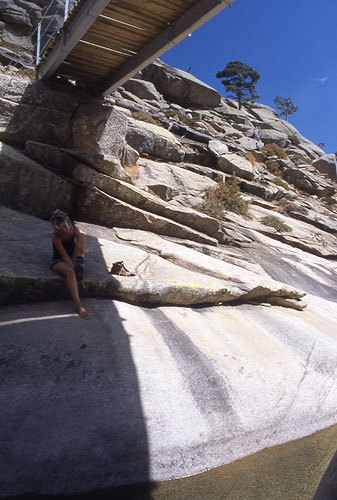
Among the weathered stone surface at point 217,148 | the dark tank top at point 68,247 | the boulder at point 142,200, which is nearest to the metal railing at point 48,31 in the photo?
the boulder at point 142,200

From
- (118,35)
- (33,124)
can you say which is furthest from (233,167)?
(118,35)

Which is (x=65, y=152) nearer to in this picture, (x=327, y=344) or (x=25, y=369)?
(x=25, y=369)

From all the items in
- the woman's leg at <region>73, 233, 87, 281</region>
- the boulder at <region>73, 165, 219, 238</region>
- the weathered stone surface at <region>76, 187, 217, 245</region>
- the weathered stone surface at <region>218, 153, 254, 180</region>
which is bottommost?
the woman's leg at <region>73, 233, 87, 281</region>

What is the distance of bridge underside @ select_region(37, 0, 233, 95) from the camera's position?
5.76m

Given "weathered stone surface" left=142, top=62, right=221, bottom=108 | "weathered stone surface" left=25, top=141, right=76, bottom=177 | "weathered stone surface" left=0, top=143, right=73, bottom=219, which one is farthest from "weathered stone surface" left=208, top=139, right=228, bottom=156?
"weathered stone surface" left=142, top=62, right=221, bottom=108

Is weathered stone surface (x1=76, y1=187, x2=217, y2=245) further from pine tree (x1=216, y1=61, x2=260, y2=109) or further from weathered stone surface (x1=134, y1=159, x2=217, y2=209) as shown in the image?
pine tree (x1=216, y1=61, x2=260, y2=109)

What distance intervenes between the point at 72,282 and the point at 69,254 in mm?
615

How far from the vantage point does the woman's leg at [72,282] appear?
4352mm

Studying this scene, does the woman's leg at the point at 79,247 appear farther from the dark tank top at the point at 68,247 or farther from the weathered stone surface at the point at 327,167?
the weathered stone surface at the point at 327,167

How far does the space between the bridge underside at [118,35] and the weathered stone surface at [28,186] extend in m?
2.86

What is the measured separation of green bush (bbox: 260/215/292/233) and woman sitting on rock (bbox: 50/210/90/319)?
10319 millimetres

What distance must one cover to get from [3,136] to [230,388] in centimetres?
889

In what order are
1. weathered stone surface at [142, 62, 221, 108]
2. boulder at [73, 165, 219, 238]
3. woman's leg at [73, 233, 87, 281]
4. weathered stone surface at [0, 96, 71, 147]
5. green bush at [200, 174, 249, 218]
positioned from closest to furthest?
woman's leg at [73, 233, 87, 281] < boulder at [73, 165, 219, 238] < weathered stone surface at [0, 96, 71, 147] < green bush at [200, 174, 249, 218] < weathered stone surface at [142, 62, 221, 108]

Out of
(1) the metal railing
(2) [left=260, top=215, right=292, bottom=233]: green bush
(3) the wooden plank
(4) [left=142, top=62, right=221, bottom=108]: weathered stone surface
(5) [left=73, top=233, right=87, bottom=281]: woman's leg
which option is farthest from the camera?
(4) [left=142, top=62, right=221, bottom=108]: weathered stone surface
